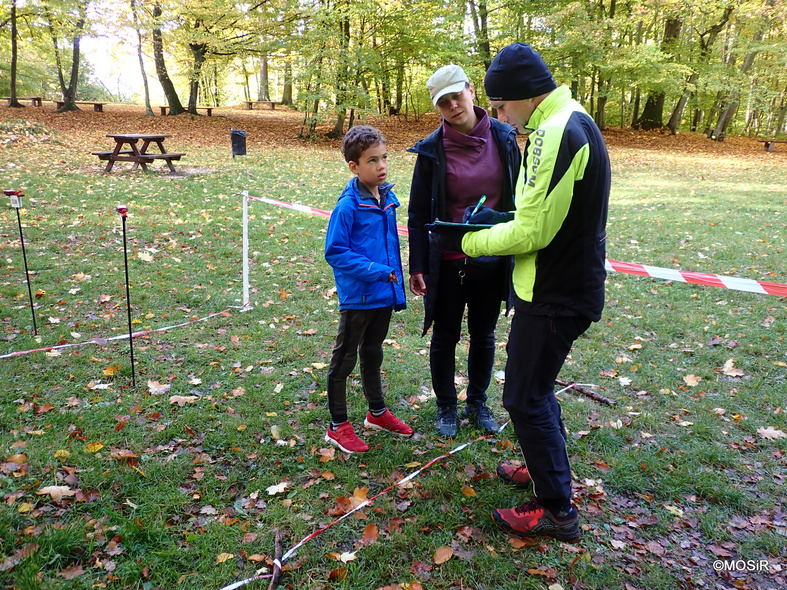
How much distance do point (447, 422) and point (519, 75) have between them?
226 cm

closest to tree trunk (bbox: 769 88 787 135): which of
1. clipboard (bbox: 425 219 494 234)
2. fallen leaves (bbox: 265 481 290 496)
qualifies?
clipboard (bbox: 425 219 494 234)

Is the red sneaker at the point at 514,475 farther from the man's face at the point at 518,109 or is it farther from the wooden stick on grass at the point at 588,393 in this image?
the man's face at the point at 518,109

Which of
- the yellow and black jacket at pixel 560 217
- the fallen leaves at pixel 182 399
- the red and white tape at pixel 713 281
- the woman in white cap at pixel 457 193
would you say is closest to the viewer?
the yellow and black jacket at pixel 560 217

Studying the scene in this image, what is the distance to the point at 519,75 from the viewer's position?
2.13 metres

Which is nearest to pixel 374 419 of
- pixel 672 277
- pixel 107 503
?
pixel 107 503

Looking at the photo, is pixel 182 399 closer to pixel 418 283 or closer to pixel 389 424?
pixel 389 424

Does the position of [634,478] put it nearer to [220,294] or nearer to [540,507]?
[540,507]

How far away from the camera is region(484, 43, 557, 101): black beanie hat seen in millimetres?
2121

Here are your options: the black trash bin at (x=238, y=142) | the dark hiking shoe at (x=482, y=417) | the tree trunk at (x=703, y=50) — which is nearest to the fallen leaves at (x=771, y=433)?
the dark hiking shoe at (x=482, y=417)

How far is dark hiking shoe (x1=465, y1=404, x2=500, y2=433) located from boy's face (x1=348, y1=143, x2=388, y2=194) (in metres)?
1.69

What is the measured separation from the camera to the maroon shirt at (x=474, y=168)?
2.96 metres

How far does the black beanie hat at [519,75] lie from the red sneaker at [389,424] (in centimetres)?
217

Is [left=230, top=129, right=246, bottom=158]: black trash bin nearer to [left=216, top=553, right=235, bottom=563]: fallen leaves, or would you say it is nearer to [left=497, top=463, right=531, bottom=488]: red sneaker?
[left=497, top=463, right=531, bottom=488]: red sneaker

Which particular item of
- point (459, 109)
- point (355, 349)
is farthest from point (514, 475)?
point (459, 109)
